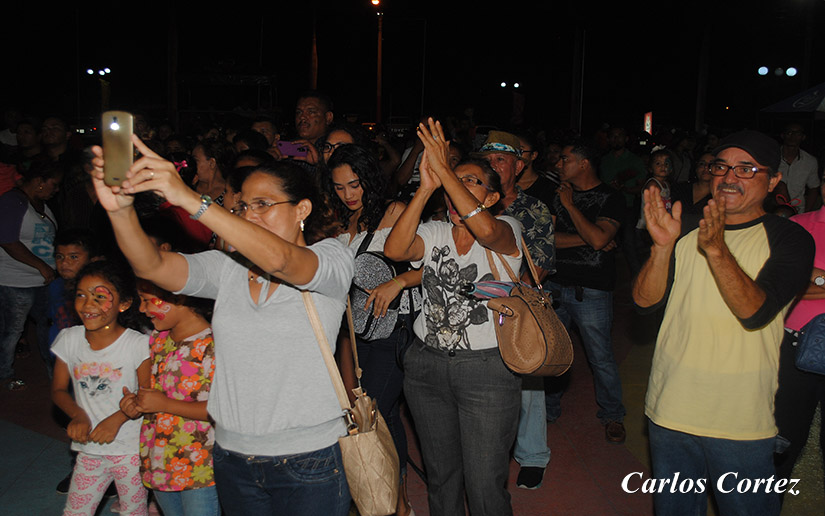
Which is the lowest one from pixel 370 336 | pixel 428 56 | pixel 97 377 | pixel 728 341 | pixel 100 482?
pixel 100 482

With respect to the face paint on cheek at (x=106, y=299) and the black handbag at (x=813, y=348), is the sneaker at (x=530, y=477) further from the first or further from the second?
the face paint on cheek at (x=106, y=299)

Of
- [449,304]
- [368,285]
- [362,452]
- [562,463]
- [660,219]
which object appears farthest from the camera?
[562,463]

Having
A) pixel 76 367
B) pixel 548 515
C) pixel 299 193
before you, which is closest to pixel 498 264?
pixel 299 193

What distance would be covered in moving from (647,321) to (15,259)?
7.28 meters

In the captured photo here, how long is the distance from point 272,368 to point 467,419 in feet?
4.38

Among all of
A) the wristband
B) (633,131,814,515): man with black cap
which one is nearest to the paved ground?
(633,131,814,515): man with black cap

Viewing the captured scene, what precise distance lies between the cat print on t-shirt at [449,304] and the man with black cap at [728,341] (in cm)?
88

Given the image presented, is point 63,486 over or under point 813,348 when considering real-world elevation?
under

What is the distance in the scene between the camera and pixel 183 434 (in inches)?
133

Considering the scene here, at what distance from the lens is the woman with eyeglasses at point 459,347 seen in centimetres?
351

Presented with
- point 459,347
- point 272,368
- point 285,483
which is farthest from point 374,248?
point 285,483

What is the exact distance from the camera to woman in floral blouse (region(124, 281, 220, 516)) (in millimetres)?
3344

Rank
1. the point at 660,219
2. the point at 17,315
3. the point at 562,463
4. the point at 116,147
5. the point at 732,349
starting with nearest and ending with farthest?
the point at 116,147 → the point at 732,349 → the point at 660,219 → the point at 562,463 → the point at 17,315

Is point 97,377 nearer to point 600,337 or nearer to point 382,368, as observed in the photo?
point 382,368
